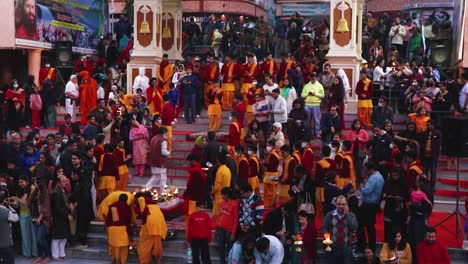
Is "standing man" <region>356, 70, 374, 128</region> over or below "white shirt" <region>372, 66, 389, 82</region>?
below

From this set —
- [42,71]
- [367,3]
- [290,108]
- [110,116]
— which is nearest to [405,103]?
[290,108]

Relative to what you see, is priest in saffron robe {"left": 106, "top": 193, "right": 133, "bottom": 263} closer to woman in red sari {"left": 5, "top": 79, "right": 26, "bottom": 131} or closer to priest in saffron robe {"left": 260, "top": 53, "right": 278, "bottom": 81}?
woman in red sari {"left": 5, "top": 79, "right": 26, "bottom": 131}

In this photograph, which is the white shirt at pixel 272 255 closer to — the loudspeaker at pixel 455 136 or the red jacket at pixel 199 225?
the red jacket at pixel 199 225

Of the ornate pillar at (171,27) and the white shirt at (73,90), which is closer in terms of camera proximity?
the white shirt at (73,90)

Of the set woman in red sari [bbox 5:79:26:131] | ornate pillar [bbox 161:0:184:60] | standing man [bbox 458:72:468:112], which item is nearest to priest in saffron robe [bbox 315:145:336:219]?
standing man [bbox 458:72:468:112]

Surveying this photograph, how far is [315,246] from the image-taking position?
1179 centimetres

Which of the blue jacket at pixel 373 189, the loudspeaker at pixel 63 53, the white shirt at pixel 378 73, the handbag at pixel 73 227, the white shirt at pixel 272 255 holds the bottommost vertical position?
the handbag at pixel 73 227

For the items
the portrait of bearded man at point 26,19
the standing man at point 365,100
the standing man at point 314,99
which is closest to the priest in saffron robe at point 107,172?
the standing man at point 314,99

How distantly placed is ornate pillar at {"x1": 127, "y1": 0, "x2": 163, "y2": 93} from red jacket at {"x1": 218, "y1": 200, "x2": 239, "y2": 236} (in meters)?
11.8

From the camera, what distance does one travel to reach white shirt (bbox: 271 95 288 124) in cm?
1753

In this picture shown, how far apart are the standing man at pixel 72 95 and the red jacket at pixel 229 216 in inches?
369

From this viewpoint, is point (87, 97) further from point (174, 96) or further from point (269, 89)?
point (269, 89)

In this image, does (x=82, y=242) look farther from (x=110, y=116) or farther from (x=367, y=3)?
(x=367, y=3)

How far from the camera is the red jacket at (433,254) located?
10.5 meters
